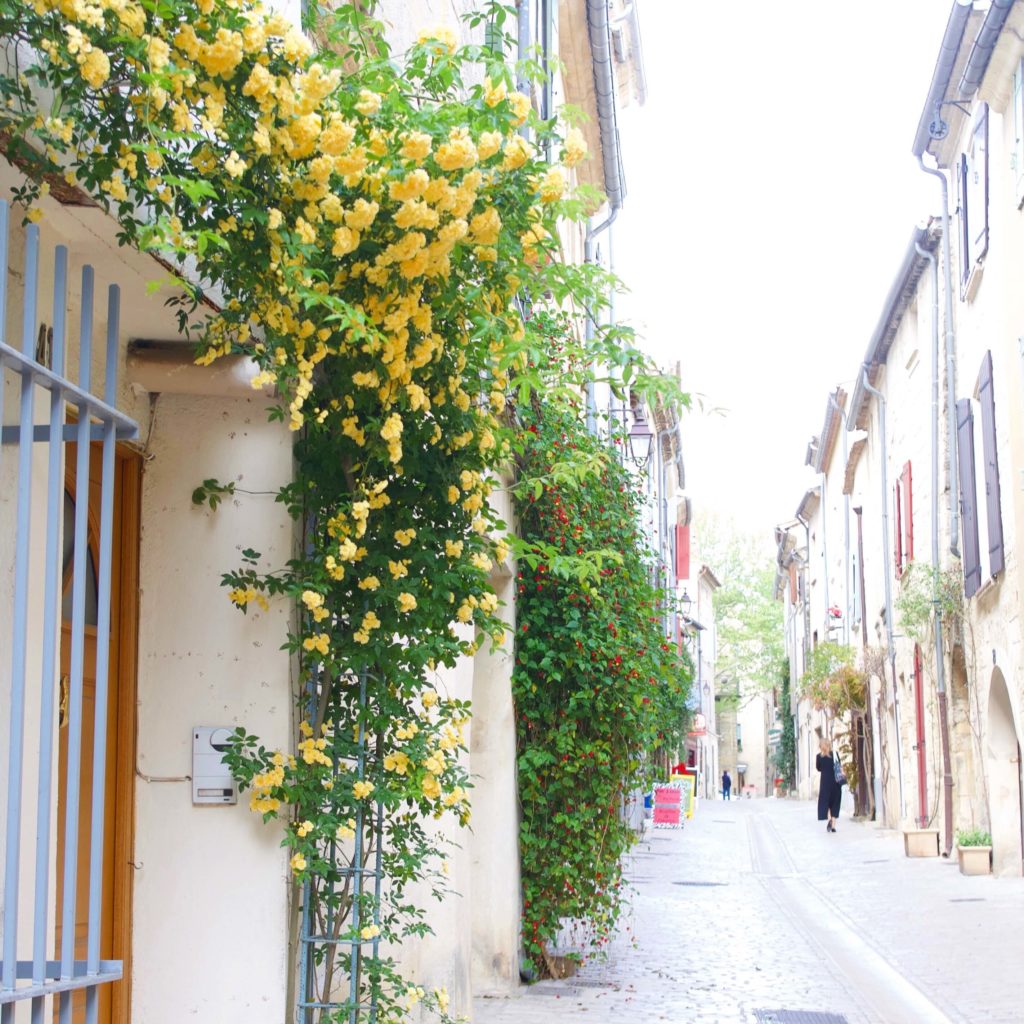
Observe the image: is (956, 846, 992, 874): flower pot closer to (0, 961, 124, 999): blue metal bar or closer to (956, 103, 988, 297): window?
(956, 103, 988, 297): window

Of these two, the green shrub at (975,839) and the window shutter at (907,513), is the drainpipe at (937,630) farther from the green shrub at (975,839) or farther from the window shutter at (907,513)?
the window shutter at (907,513)

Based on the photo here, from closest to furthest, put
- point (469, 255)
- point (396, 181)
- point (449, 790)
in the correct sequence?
1. point (396, 181)
2. point (469, 255)
3. point (449, 790)

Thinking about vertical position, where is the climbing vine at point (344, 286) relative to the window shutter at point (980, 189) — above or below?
below

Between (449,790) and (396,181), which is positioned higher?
(396,181)

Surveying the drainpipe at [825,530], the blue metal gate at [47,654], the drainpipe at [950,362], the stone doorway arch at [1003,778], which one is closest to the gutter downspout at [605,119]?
the drainpipe at [950,362]

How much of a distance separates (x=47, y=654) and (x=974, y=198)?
15.7 metres

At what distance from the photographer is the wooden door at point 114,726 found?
4.58 m

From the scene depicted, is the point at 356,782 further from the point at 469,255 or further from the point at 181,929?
the point at 469,255

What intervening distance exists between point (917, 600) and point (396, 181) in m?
16.7

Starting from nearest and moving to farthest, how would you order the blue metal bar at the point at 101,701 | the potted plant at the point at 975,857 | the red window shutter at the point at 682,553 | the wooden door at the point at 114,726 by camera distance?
the blue metal bar at the point at 101,701 < the wooden door at the point at 114,726 < the potted plant at the point at 975,857 < the red window shutter at the point at 682,553

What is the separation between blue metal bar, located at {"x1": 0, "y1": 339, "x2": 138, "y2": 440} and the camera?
3.15 m

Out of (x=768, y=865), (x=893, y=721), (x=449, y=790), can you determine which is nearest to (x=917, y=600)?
(x=768, y=865)

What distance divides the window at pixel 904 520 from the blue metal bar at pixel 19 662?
2042 cm

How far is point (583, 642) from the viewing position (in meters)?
8.86
